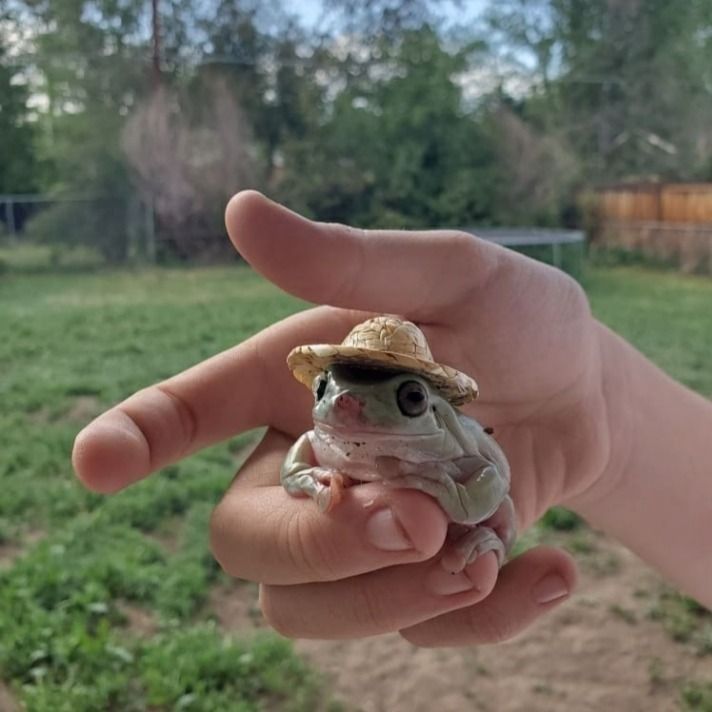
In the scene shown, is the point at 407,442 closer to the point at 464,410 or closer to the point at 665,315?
the point at 464,410

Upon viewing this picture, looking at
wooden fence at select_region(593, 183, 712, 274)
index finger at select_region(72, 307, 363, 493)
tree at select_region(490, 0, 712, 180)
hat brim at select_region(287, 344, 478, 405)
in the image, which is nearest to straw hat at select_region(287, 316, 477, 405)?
hat brim at select_region(287, 344, 478, 405)

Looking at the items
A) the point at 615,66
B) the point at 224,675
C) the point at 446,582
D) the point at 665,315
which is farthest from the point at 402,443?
the point at 665,315

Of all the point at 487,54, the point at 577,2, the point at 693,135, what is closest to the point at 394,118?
the point at 487,54

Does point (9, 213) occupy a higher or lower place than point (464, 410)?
higher

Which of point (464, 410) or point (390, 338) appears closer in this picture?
point (390, 338)

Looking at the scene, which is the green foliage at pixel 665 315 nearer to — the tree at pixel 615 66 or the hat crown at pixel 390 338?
the tree at pixel 615 66

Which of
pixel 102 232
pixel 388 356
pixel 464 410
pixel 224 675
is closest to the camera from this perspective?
pixel 388 356

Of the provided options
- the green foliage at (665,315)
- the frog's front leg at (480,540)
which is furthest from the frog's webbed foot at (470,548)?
the green foliage at (665,315)
